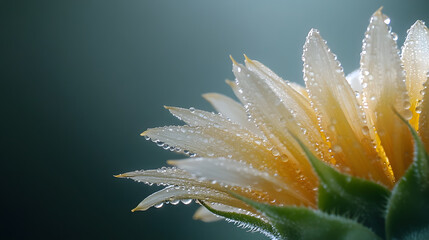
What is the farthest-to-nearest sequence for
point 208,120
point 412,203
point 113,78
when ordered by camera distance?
point 113,78
point 208,120
point 412,203

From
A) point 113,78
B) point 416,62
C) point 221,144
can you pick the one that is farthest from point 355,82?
point 113,78

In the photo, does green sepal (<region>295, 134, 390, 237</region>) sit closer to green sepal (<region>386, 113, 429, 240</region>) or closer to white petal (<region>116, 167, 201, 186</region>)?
green sepal (<region>386, 113, 429, 240</region>)

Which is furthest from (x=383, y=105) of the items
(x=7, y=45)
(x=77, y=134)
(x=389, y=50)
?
(x=7, y=45)

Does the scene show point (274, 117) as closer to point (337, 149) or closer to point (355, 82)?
point (337, 149)

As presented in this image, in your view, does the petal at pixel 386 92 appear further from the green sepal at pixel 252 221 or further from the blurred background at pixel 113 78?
the blurred background at pixel 113 78

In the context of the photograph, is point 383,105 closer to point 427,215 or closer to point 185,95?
point 427,215

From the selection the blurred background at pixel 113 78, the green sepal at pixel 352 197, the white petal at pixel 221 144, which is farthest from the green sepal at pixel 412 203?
the blurred background at pixel 113 78
